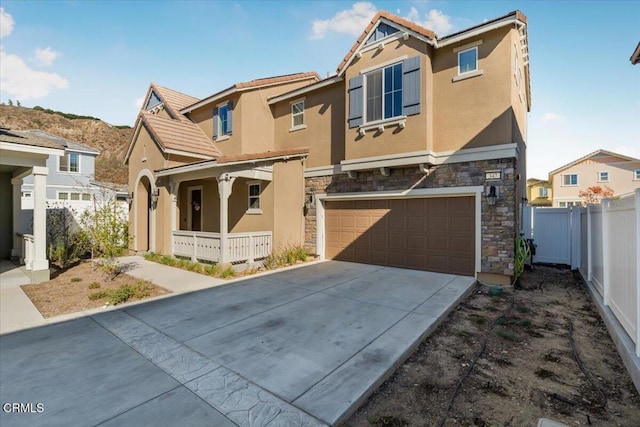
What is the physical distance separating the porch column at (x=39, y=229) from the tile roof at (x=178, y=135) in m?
4.32

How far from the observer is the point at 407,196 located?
31.1 feet

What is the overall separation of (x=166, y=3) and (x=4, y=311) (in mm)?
9922

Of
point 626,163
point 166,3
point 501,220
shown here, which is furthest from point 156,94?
point 626,163

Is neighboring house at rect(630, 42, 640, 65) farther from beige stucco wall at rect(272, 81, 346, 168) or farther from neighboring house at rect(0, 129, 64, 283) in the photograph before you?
neighboring house at rect(0, 129, 64, 283)

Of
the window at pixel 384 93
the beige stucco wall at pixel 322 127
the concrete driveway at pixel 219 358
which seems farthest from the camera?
the beige stucco wall at pixel 322 127

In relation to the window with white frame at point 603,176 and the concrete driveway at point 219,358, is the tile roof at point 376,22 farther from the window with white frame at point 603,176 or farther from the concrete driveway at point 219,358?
the window with white frame at point 603,176

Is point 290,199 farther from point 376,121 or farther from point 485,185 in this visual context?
point 485,185

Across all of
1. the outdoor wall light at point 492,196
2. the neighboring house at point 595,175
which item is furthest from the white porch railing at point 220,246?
the neighboring house at point 595,175

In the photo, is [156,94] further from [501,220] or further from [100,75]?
[501,220]

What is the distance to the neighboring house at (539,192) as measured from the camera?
36.5m

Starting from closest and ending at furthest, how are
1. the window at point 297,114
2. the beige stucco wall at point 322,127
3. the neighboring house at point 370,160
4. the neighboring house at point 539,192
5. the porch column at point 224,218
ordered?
the neighboring house at point 370,160 → the porch column at point 224,218 → the beige stucco wall at point 322,127 → the window at point 297,114 → the neighboring house at point 539,192

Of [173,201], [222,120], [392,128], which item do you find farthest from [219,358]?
[222,120]
